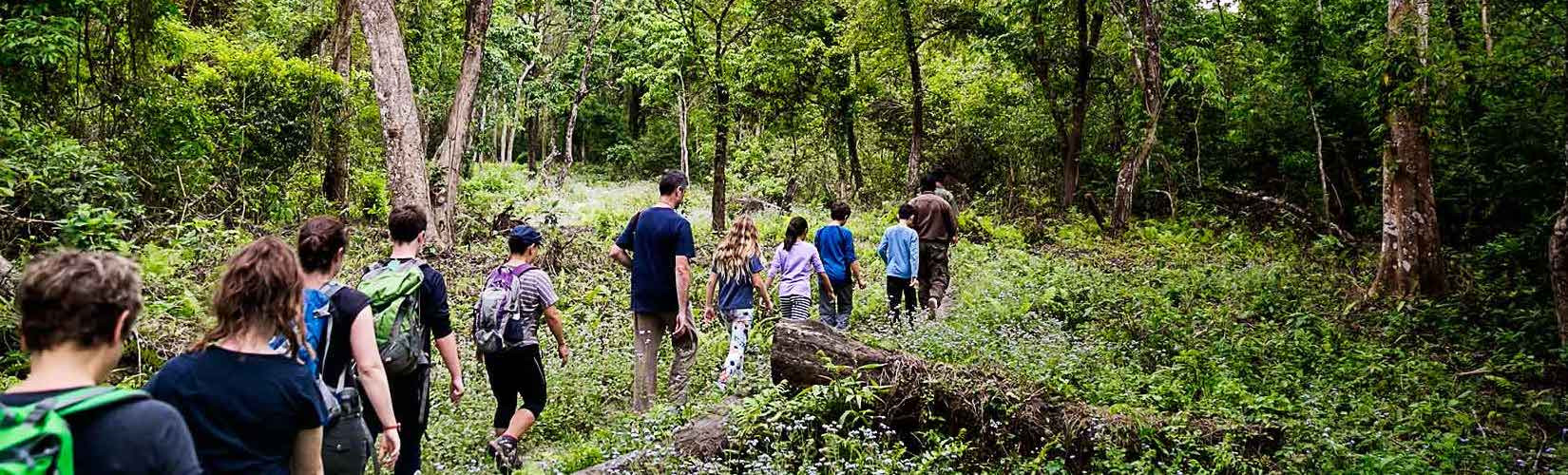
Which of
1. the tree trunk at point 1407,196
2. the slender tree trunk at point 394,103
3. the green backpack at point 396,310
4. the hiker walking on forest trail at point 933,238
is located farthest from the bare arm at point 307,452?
the slender tree trunk at point 394,103

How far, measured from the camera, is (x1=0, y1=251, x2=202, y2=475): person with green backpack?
7.32ft

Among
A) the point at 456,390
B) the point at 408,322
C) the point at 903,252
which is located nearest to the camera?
the point at 408,322

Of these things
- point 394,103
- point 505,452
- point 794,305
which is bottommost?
point 505,452

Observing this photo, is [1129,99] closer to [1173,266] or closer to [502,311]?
[1173,266]

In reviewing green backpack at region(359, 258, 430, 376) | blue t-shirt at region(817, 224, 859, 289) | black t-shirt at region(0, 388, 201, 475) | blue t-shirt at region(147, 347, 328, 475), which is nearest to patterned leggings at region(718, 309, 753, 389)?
blue t-shirt at region(817, 224, 859, 289)

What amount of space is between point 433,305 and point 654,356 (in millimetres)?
2599

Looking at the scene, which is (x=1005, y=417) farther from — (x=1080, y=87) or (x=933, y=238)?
(x=1080, y=87)

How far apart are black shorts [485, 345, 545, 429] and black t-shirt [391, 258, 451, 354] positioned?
1.15 meters

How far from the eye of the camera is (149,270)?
847cm

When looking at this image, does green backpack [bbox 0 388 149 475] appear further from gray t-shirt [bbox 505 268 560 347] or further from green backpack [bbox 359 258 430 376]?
gray t-shirt [bbox 505 268 560 347]

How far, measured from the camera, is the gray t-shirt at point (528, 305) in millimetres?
6426

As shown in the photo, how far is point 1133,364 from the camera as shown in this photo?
8.66 m

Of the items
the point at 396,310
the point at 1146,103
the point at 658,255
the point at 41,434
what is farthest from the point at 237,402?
the point at 1146,103

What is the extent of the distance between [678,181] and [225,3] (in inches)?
738
